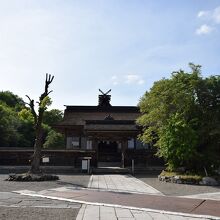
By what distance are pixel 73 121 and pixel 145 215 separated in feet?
89.9

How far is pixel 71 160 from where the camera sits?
30297 mm

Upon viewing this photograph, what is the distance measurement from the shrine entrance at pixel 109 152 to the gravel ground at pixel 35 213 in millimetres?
25530

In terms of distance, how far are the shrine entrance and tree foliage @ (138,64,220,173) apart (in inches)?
492

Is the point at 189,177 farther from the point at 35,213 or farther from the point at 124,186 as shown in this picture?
the point at 35,213

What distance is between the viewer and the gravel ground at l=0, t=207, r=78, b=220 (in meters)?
9.02

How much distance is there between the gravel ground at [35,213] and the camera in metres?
9.02

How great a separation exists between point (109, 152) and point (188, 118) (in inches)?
615

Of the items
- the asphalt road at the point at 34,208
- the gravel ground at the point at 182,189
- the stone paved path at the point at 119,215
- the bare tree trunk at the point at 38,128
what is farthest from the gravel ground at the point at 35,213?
the bare tree trunk at the point at 38,128

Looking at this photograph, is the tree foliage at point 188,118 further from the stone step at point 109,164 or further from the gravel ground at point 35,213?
the gravel ground at point 35,213

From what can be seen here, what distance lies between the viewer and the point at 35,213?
31.6ft

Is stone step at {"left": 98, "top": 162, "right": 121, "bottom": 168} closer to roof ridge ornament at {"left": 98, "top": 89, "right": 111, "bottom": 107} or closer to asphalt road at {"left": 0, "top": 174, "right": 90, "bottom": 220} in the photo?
roof ridge ornament at {"left": 98, "top": 89, "right": 111, "bottom": 107}

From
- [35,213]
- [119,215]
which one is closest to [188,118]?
[119,215]

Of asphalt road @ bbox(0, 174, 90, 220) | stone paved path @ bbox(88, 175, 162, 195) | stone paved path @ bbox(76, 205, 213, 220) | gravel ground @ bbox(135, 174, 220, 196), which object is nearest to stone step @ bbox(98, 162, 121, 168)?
stone paved path @ bbox(88, 175, 162, 195)

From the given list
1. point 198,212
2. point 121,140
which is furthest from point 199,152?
point 198,212
